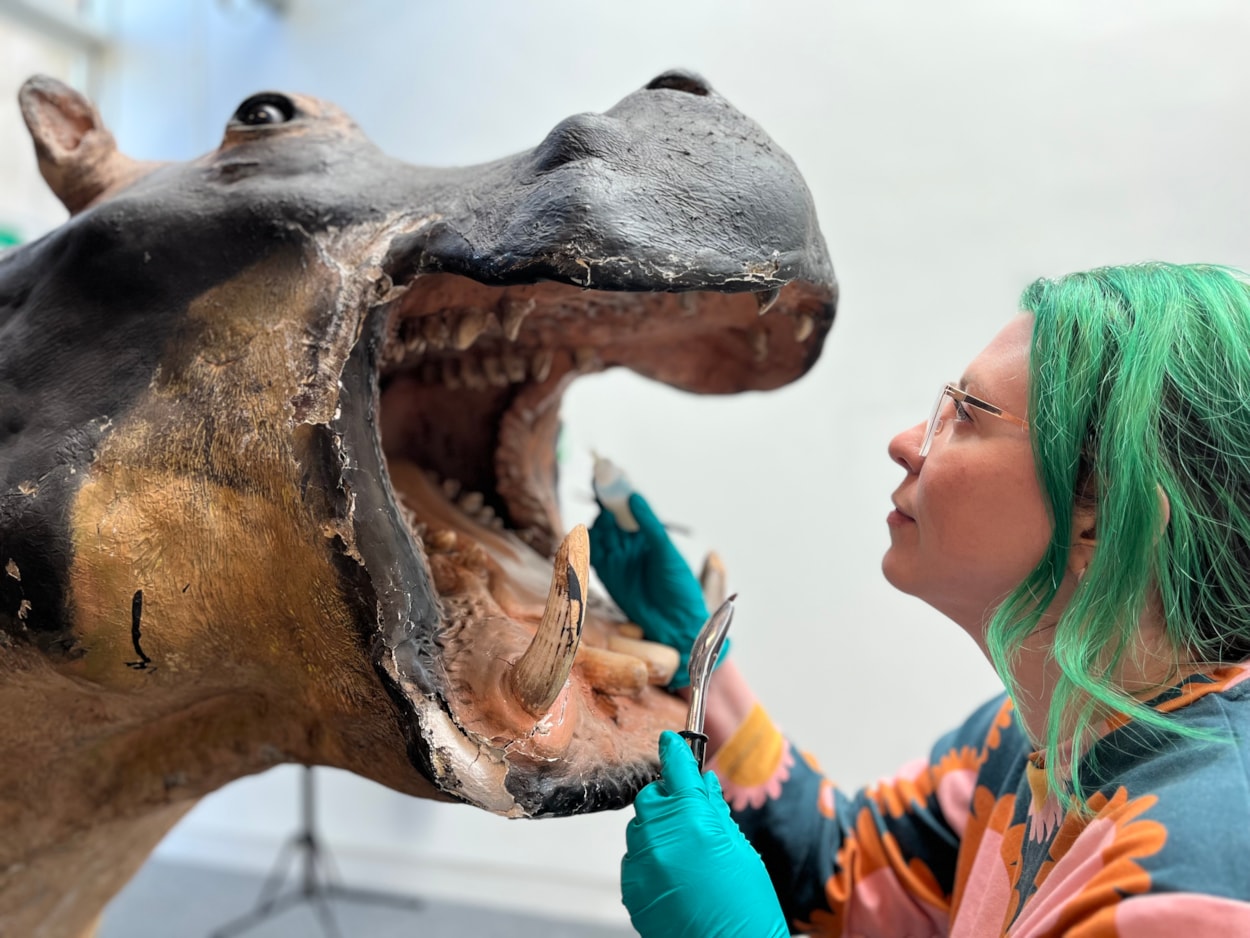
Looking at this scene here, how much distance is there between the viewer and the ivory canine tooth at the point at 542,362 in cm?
97

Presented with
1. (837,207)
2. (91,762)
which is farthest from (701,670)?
(837,207)

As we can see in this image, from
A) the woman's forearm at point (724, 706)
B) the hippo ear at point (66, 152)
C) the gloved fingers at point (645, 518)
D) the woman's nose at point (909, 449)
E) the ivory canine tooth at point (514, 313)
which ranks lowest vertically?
the woman's forearm at point (724, 706)

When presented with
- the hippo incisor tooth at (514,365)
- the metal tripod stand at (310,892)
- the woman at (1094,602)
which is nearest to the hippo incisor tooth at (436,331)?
the hippo incisor tooth at (514,365)

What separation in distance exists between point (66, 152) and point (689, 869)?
83cm

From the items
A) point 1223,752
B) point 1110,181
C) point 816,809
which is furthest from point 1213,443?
point 1110,181

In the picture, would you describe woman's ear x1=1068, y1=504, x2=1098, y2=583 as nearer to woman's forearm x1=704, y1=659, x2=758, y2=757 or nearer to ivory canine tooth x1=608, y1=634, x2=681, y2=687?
ivory canine tooth x1=608, y1=634, x2=681, y2=687

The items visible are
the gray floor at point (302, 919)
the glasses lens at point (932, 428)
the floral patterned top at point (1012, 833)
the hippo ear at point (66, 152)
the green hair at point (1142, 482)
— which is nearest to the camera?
the floral patterned top at point (1012, 833)

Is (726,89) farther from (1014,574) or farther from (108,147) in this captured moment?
(1014,574)

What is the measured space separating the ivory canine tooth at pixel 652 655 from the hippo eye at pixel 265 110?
0.53 m

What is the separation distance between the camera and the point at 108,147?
92 cm

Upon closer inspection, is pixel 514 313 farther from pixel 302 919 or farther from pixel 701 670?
pixel 302 919

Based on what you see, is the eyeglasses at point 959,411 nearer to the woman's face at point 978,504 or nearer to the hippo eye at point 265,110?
the woman's face at point 978,504

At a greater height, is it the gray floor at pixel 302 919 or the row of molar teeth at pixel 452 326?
the row of molar teeth at pixel 452 326

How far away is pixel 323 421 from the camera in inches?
25.7
